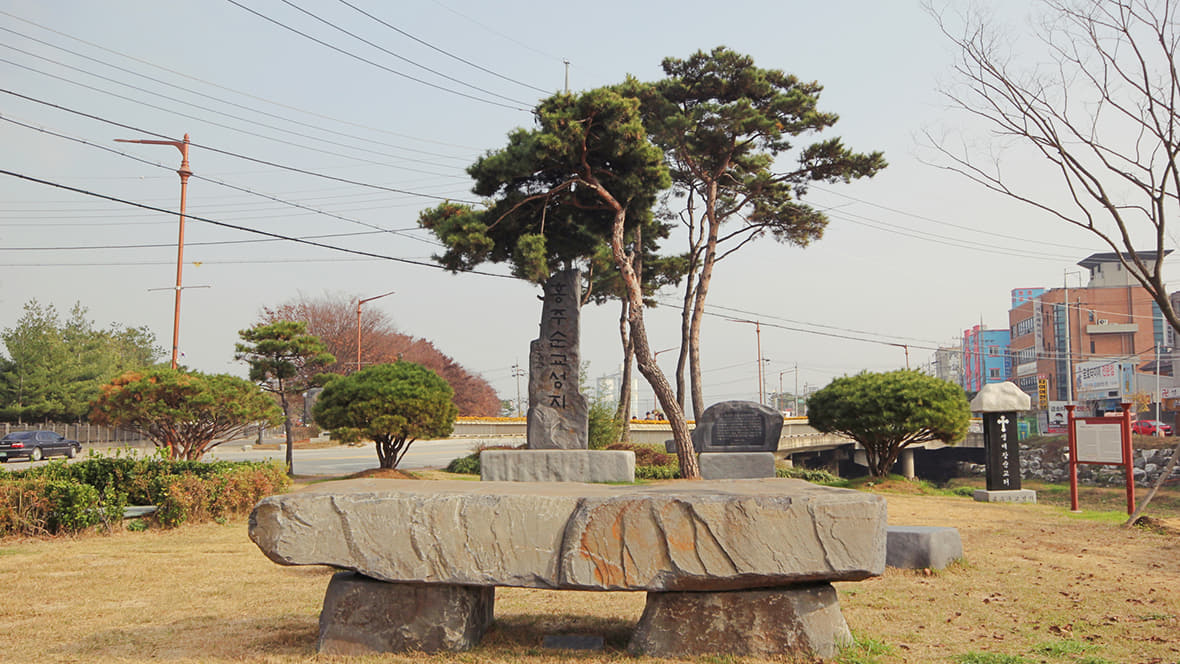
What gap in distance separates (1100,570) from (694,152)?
14376mm

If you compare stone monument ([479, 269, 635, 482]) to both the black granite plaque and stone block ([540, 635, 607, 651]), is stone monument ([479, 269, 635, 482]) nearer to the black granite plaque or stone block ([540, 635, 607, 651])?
the black granite plaque

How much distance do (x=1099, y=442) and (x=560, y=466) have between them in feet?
29.2

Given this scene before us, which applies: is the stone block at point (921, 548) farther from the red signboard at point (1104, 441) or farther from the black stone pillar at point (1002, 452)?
the black stone pillar at point (1002, 452)

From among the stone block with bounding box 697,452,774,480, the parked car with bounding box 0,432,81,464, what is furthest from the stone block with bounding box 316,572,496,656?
the parked car with bounding box 0,432,81,464

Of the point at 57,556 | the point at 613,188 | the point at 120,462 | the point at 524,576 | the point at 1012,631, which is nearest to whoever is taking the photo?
the point at 524,576

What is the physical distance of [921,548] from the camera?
7.24 meters

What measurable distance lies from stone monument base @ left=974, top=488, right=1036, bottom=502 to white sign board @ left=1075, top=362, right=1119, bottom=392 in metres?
37.2

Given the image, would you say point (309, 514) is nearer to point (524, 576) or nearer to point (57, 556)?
point (524, 576)

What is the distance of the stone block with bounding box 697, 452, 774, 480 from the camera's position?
16.5 metres

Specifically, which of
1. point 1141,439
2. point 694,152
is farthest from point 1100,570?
point 1141,439

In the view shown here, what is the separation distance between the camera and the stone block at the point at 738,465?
16531mm

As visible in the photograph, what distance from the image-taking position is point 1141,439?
30.8 meters

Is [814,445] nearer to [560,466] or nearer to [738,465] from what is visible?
[738,465]

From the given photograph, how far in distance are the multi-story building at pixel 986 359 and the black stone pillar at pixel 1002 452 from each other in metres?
57.0
